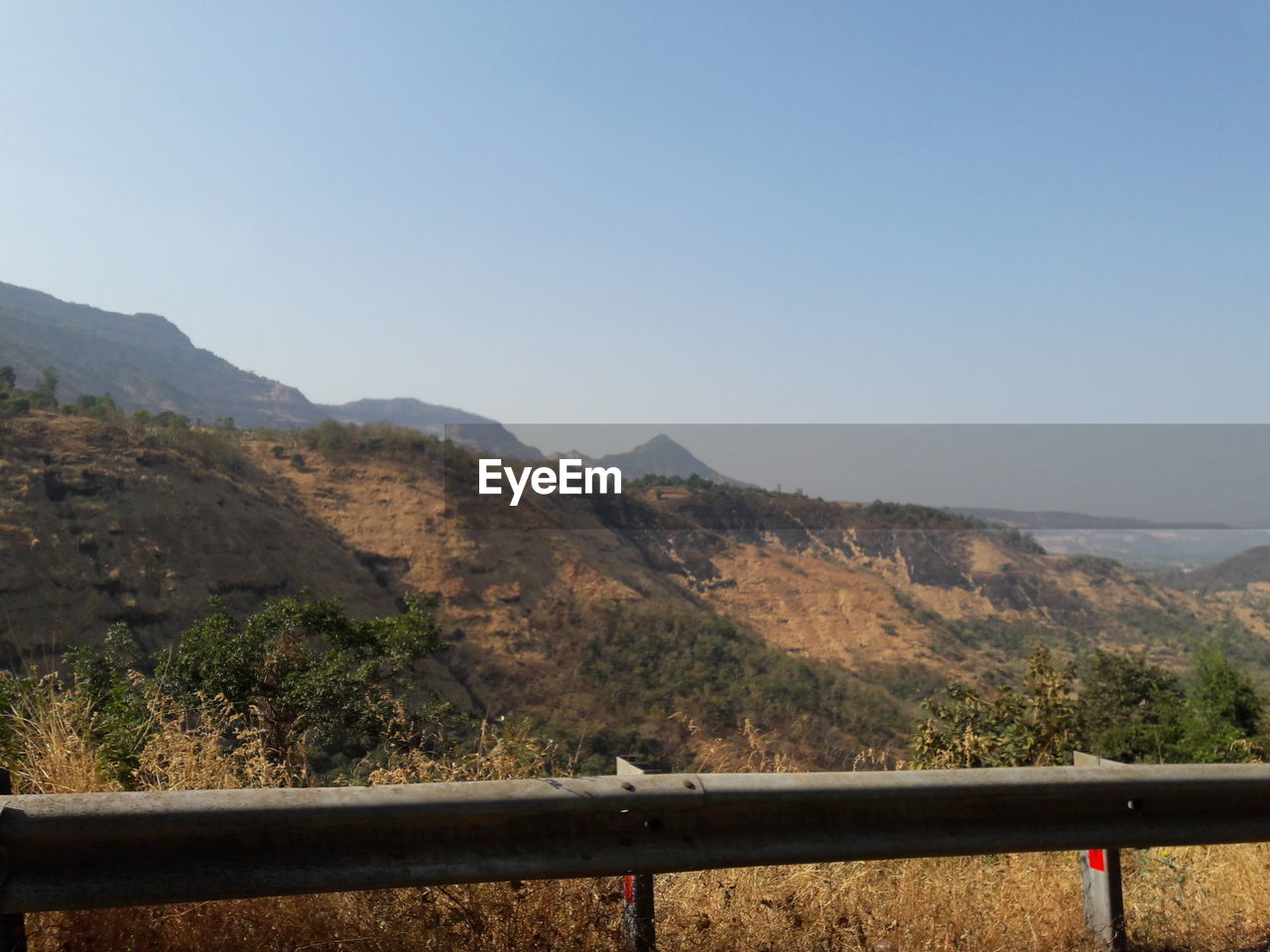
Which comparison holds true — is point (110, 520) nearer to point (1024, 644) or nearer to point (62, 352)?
point (1024, 644)

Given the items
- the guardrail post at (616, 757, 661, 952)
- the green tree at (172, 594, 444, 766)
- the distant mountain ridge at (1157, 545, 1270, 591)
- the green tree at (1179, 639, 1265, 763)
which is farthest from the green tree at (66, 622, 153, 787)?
the distant mountain ridge at (1157, 545, 1270, 591)

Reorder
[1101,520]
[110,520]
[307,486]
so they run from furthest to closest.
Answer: [1101,520]
[307,486]
[110,520]

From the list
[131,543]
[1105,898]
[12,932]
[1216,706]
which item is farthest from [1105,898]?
[131,543]

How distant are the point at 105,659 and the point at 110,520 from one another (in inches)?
808

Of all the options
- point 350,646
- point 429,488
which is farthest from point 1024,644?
point 350,646

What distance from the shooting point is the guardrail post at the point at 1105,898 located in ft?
10.2

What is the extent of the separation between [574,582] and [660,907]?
3671 cm

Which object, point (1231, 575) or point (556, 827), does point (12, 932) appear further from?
point (1231, 575)

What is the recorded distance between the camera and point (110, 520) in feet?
91.1

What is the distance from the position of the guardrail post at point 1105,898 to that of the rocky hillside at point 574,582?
11.4 meters

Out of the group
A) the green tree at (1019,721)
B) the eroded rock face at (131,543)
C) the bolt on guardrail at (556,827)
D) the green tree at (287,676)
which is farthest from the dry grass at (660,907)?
the eroded rock face at (131,543)

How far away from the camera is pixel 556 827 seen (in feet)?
8.12

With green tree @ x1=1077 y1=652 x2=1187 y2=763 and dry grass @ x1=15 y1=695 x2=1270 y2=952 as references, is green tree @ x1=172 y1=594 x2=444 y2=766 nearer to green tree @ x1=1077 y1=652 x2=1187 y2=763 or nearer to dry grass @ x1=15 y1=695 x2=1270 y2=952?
dry grass @ x1=15 y1=695 x2=1270 y2=952

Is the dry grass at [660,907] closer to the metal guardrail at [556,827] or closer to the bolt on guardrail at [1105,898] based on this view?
the bolt on guardrail at [1105,898]
